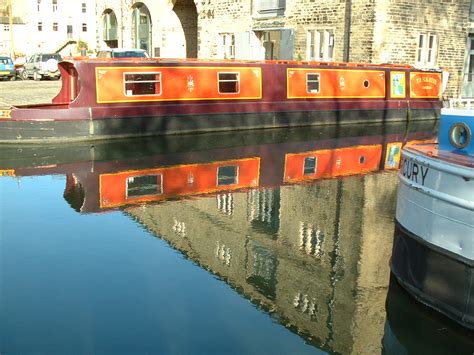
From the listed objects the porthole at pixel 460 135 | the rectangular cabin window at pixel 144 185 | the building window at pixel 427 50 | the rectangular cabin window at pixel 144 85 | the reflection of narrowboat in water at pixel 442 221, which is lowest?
the rectangular cabin window at pixel 144 185

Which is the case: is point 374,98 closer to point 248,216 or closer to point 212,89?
point 212,89

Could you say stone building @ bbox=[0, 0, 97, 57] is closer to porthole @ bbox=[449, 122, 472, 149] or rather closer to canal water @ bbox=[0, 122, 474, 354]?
canal water @ bbox=[0, 122, 474, 354]

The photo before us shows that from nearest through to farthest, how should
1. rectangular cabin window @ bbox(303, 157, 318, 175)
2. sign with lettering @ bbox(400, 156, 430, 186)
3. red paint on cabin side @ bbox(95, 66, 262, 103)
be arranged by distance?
sign with lettering @ bbox(400, 156, 430, 186), rectangular cabin window @ bbox(303, 157, 318, 175), red paint on cabin side @ bbox(95, 66, 262, 103)

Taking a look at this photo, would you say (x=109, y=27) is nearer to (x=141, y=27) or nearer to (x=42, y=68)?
(x=141, y=27)

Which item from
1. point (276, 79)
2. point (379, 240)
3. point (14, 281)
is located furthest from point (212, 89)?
point (14, 281)

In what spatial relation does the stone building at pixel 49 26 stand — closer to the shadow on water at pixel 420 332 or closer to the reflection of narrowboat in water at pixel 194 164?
the reflection of narrowboat in water at pixel 194 164

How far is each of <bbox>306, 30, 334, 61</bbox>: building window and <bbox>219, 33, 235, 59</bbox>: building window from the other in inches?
191

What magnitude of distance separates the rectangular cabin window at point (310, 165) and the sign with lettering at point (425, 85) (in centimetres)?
749

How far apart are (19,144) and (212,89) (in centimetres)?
471

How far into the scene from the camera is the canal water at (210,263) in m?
4.62

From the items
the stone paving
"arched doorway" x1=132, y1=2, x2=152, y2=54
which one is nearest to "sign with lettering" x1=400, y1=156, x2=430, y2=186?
the stone paving

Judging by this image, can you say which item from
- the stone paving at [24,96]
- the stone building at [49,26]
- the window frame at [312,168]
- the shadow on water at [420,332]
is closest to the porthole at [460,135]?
the shadow on water at [420,332]

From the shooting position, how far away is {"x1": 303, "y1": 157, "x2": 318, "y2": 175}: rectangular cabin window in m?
10.8

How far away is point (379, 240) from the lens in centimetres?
702
